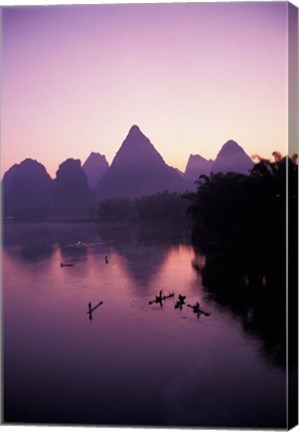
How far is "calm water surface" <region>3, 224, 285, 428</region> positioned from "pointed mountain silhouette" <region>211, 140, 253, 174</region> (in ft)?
2.36

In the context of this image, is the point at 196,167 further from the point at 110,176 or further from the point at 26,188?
the point at 26,188

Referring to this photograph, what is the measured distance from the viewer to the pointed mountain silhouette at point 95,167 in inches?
169

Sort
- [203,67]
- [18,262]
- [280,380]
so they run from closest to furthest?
[280,380], [203,67], [18,262]

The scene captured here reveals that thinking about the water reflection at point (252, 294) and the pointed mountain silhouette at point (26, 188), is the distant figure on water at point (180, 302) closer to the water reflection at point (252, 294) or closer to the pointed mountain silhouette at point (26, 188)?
the water reflection at point (252, 294)

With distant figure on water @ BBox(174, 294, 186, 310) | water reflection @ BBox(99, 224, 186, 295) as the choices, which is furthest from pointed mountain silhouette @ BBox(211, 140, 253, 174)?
distant figure on water @ BBox(174, 294, 186, 310)

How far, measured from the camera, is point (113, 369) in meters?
4.07

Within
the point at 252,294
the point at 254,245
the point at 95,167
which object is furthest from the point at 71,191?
the point at 252,294

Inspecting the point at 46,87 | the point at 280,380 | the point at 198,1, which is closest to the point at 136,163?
the point at 46,87

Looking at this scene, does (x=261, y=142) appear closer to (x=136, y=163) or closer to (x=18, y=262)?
(x=136, y=163)

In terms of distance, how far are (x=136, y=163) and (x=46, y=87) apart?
95cm

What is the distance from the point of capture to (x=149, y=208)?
14.6ft

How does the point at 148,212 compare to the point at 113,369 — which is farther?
the point at 148,212

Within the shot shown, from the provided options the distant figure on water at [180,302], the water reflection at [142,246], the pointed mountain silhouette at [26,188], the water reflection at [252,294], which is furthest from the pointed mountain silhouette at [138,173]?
the distant figure on water at [180,302]

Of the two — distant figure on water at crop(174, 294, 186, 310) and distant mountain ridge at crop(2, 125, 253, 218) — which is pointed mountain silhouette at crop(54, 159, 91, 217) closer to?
distant mountain ridge at crop(2, 125, 253, 218)
